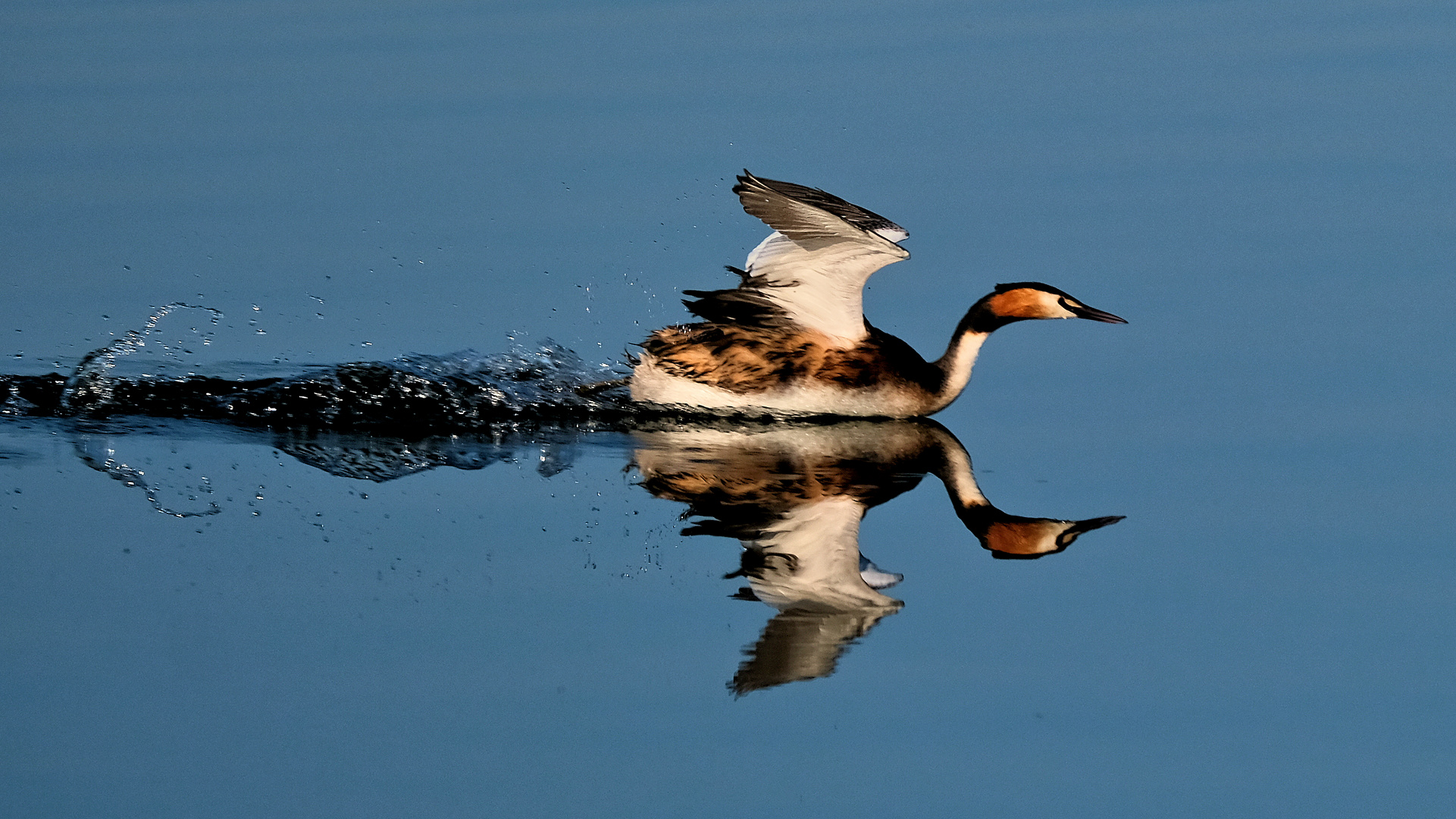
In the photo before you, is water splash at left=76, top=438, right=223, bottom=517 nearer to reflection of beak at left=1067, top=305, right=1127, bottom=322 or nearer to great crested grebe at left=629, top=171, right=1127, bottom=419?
great crested grebe at left=629, top=171, right=1127, bottom=419

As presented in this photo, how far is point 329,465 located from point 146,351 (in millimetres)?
1861

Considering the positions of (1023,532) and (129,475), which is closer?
(1023,532)

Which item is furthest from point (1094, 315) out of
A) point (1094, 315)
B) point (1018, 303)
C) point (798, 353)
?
point (798, 353)

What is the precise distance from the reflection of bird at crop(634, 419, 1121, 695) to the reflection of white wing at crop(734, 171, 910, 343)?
61cm

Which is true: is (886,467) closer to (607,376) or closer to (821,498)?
(821,498)

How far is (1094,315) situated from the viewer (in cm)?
1070

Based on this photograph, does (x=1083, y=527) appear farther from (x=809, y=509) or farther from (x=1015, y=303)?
(x=1015, y=303)

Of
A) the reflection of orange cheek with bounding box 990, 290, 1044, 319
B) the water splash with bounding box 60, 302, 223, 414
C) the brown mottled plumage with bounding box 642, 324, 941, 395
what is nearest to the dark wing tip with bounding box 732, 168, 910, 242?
the brown mottled plumage with bounding box 642, 324, 941, 395

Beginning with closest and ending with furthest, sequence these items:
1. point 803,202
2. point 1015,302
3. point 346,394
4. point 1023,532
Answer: point 1023,532
point 803,202
point 346,394
point 1015,302

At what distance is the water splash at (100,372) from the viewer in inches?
397

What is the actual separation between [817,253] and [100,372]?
12.0 feet

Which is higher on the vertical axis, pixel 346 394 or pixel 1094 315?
pixel 1094 315

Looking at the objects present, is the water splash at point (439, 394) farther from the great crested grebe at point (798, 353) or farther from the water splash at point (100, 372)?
the water splash at point (100, 372)

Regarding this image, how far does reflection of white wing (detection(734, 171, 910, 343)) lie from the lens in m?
9.83
